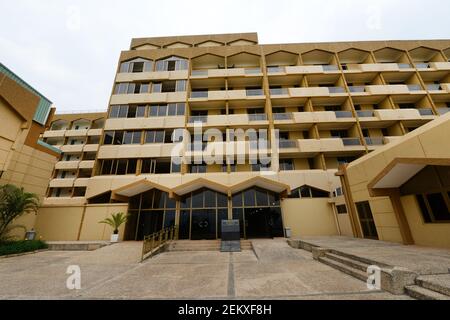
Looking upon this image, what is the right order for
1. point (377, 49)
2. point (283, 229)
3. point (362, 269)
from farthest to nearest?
point (377, 49)
point (283, 229)
point (362, 269)

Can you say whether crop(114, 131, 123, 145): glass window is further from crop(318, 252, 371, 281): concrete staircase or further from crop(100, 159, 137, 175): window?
crop(318, 252, 371, 281): concrete staircase

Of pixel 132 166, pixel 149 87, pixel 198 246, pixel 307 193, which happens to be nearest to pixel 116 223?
pixel 132 166

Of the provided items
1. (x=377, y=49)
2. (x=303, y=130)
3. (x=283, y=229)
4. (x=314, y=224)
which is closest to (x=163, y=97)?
(x=303, y=130)

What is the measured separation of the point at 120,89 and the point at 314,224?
1012 inches

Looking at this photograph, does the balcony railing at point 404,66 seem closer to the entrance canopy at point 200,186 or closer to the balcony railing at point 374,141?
the balcony railing at point 374,141

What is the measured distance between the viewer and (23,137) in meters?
13.8

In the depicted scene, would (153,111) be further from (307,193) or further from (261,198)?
(307,193)

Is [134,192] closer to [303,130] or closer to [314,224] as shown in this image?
[314,224]

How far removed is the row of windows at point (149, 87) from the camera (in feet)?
74.0

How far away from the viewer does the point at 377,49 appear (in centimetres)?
2442

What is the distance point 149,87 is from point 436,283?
85.0 feet

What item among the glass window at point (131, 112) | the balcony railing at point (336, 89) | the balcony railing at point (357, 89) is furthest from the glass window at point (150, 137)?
the balcony railing at point (357, 89)

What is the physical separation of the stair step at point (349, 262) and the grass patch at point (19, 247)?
1721 centimetres
